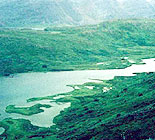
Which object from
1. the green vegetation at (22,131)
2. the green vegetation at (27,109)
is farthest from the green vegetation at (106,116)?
the green vegetation at (27,109)

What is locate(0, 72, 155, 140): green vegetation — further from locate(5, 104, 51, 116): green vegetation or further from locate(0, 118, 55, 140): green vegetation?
locate(5, 104, 51, 116): green vegetation

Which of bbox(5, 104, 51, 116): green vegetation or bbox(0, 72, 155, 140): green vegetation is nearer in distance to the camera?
bbox(0, 72, 155, 140): green vegetation

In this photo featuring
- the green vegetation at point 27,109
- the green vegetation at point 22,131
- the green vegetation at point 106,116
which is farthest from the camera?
the green vegetation at point 27,109

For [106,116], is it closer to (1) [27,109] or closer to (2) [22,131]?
(2) [22,131]

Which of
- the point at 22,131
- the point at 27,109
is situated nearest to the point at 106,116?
the point at 22,131

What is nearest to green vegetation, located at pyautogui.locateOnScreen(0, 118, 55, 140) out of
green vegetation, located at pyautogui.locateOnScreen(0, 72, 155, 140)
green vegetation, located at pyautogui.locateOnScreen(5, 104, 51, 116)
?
green vegetation, located at pyautogui.locateOnScreen(0, 72, 155, 140)

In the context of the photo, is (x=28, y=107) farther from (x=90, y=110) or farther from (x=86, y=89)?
(x=86, y=89)

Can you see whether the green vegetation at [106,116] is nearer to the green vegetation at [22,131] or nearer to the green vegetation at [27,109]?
the green vegetation at [22,131]

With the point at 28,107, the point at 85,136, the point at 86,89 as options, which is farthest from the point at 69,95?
the point at 85,136

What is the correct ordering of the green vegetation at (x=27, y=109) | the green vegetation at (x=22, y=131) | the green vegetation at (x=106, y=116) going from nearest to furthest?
Result: the green vegetation at (x=106, y=116), the green vegetation at (x=22, y=131), the green vegetation at (x=27, y=109)

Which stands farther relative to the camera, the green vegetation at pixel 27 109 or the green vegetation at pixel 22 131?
the green vegetation at pixel 27 109

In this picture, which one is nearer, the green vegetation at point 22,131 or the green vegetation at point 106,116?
the green vegetation at point 106,116
